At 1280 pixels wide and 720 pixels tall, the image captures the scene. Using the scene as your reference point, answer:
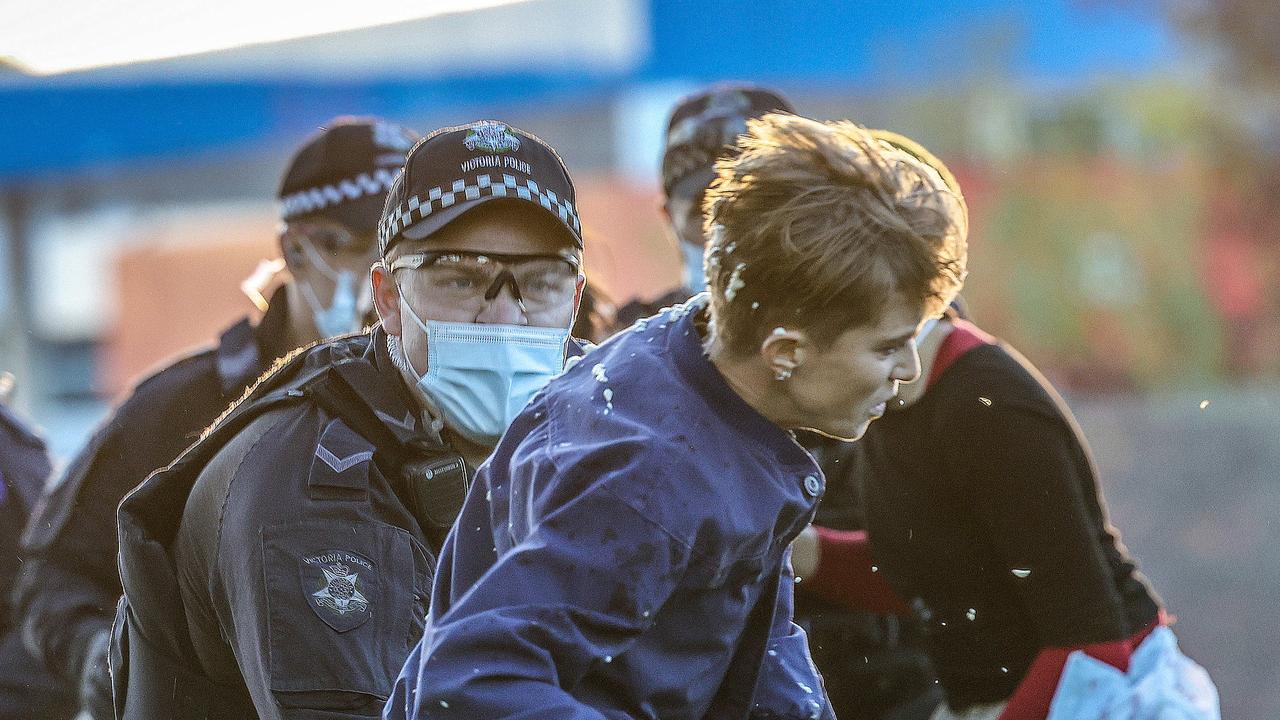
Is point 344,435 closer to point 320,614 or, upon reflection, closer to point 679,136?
point 320,614

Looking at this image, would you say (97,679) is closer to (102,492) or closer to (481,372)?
(102,492)

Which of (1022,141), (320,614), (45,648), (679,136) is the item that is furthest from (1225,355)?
(320,614)

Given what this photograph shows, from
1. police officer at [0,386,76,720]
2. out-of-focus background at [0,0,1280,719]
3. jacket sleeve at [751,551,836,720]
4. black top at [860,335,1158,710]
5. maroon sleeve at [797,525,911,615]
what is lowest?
out-of-focus background at [0,0,1280,719]

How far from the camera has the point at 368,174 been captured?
401cm

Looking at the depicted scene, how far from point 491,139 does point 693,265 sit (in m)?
1.43

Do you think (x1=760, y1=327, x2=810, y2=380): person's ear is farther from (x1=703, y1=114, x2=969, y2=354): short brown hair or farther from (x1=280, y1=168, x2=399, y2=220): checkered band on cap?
(x1=280, y1=168, x2=399, y2=220): checkered band on cap

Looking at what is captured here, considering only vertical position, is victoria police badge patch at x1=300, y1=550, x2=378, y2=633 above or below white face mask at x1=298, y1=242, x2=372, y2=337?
above

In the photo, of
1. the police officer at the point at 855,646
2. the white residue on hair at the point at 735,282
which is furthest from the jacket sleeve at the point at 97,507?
the white residue on hair at the point at 735,282

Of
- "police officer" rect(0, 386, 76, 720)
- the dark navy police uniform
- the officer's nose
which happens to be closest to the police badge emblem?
the officer's nose

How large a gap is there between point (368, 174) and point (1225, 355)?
37.8 ft

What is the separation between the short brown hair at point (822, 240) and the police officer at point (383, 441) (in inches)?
28.2

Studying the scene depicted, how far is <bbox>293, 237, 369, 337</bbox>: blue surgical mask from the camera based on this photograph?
3.97 meters

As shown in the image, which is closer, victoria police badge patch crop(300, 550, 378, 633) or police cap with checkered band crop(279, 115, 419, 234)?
victoria police badge patch crop(300, 550, 378, 633)

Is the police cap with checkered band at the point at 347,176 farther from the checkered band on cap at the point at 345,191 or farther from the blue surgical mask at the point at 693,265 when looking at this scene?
the blue surgical mask at the point at 693,265
